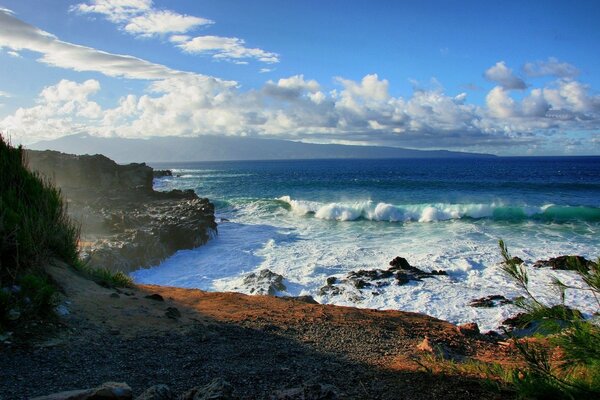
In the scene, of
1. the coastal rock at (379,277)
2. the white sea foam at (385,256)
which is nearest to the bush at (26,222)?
the white sea foam at (385,256)

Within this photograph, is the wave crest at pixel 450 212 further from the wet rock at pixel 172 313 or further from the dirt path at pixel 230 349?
the wet rock at pixel 172 313

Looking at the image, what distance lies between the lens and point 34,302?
6.45 m

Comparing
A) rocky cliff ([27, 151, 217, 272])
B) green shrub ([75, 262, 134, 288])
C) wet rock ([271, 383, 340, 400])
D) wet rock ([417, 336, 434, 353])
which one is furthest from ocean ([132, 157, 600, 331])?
green shrub ([75, 262, 134, 288])

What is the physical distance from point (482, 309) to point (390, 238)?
12.1 metres

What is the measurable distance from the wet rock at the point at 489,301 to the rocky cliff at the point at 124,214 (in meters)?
11.5

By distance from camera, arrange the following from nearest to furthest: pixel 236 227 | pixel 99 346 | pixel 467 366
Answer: pixel 467 366 < pixel 99 346 < pixel 236 227

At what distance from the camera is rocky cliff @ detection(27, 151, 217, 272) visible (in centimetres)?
1862

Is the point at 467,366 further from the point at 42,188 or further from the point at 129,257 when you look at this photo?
the point at 129,257

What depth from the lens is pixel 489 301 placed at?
13.8 metres

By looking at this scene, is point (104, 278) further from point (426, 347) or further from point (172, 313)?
point (426, 347)

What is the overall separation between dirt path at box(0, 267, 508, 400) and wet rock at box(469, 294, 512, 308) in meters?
4.42

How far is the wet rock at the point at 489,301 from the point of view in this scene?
1353cm

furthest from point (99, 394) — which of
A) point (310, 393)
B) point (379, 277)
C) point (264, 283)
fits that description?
point (379, 277)

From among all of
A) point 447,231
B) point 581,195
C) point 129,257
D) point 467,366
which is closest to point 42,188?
point 467,366
